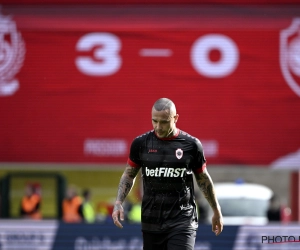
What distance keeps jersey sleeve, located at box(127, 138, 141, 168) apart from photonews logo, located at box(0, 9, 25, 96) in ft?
20.8

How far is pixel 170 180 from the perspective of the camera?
662 cm

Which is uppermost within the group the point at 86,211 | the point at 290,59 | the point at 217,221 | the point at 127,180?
the point at 290,59

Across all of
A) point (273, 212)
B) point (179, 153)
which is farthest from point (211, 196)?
point (273, 212)

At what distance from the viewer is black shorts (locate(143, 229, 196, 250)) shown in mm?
6551

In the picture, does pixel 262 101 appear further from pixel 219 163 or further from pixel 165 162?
pixel 165 162

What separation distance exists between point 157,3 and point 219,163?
109 inches

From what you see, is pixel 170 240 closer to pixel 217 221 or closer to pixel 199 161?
pixel 217 221

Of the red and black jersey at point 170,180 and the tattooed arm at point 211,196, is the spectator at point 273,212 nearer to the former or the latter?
the tattooed arm at point 211,196

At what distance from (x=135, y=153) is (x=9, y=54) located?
21.6 feet

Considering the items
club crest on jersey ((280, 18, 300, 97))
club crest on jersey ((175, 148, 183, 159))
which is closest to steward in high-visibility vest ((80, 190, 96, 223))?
club crest on jersey ((280, 18, 300, 97))

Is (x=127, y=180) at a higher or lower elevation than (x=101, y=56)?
lower

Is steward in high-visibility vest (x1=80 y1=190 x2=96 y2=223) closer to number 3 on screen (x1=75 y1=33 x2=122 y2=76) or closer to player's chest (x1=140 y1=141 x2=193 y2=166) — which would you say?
number 3 on screen (x1=75 y1=33 x2=122 y2=76)

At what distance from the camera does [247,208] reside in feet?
45.3

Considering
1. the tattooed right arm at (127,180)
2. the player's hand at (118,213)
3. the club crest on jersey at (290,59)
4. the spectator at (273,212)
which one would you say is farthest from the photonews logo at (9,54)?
the player's hand at (118,213)
